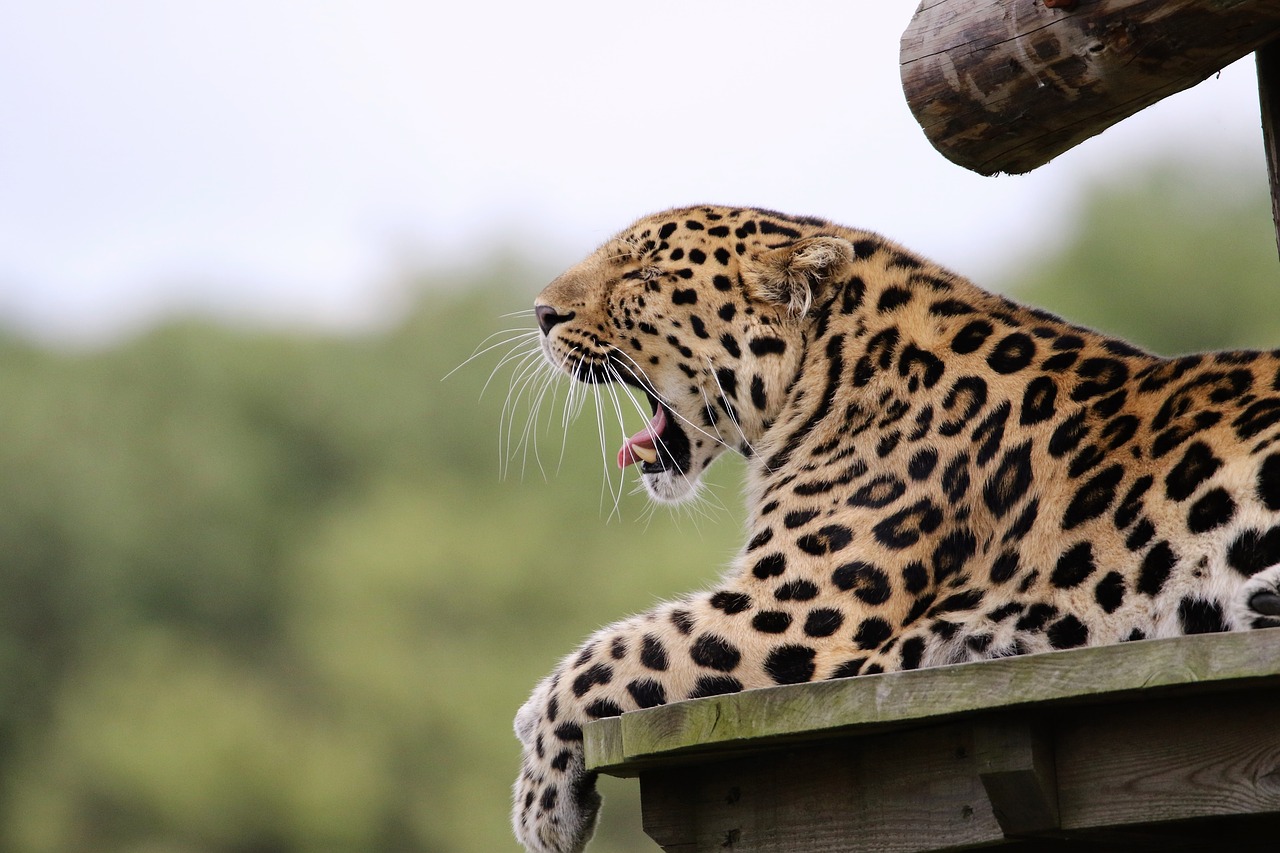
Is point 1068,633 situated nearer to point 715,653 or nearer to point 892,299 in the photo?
point 715,653

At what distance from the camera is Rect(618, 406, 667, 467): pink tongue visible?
6805 millimetres

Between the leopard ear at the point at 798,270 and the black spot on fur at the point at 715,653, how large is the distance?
4.81ft

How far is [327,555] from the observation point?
38.1 meters

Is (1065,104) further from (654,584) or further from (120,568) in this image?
(120,568)

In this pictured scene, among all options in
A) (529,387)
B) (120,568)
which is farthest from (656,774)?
(120,568)

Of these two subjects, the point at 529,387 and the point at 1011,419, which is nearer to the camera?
the point at 1011,419

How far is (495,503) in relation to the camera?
39469 millimetres

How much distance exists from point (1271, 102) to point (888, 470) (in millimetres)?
1722

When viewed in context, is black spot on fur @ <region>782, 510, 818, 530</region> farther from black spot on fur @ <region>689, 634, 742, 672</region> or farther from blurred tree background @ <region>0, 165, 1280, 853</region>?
blurred tree background @ <region>0, 165, 1280, 853</region>

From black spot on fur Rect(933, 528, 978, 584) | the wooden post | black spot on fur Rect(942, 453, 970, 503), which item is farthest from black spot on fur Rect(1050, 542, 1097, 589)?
the wooden post

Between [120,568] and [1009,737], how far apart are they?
35.0 meters

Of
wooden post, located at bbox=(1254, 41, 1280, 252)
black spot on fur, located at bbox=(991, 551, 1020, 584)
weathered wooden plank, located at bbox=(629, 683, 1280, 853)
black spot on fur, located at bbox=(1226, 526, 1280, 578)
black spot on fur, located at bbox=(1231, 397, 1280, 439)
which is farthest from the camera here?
wooden post, located at bbox=(1254, 41, 1280, 252)

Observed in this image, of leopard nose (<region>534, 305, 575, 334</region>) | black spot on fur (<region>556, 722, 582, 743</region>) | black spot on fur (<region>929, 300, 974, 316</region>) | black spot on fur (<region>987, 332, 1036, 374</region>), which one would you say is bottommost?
black spot on fur (<region>556, 722, 582, 743</region>)

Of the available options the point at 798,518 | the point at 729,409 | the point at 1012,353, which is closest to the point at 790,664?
the point at 798,518
